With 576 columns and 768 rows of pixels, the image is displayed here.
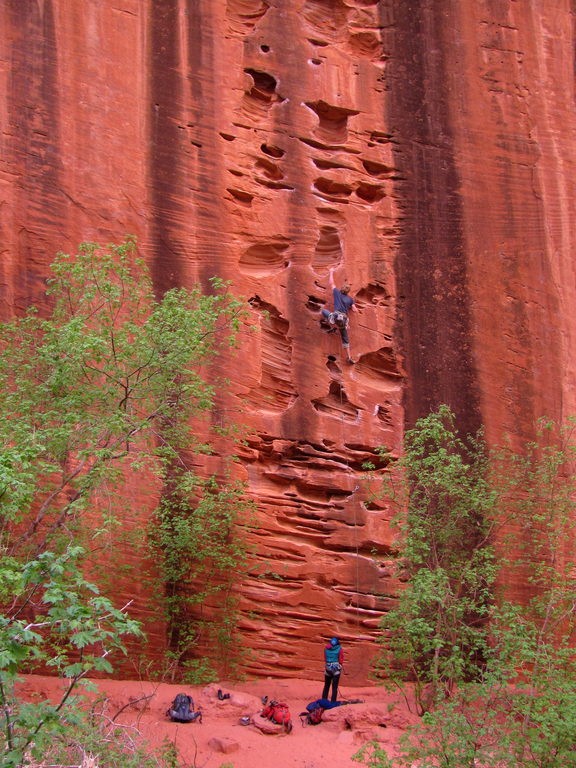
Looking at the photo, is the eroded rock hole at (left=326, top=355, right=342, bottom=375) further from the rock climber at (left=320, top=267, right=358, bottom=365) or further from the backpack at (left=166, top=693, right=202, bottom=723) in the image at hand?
the backpack at (left=166, top=693, right=202, bottom=723)

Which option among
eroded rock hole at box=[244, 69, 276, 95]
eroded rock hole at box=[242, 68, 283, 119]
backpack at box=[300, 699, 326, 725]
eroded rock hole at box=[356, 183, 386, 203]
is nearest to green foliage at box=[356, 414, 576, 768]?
backpack at box=[300, 699, 326, 725]

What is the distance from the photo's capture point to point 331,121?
1338 centimetres

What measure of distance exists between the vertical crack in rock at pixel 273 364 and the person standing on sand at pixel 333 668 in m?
3.33

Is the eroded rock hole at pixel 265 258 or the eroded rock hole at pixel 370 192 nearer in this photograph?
the eroded rock hole at pixel 265 258

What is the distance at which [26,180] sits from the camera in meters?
11.3

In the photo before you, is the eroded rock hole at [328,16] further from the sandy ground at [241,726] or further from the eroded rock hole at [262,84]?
the sandy ground at [241,726]

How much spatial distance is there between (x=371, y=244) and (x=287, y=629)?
19.0 ft

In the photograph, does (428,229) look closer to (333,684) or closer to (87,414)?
(87,414)

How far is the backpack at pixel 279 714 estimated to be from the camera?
9102 mm

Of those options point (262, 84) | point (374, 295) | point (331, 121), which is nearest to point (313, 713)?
point (374, 295)

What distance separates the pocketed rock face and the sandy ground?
1083mm

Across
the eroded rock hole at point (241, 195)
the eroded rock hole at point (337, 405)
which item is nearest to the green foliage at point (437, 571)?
the eroded rock hole at point (337, 405)

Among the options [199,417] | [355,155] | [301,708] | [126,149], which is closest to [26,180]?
[126,149]

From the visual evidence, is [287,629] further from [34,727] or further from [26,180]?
[26,180]
